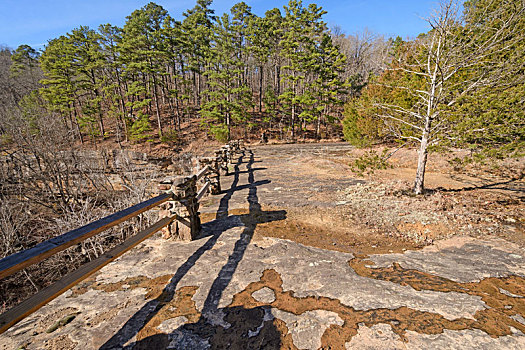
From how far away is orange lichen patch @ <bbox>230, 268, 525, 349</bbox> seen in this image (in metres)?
2.34

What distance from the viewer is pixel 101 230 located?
2574 millimetres

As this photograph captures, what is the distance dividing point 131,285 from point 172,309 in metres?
0.93

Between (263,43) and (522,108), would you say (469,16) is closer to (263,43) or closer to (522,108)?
(522,108)

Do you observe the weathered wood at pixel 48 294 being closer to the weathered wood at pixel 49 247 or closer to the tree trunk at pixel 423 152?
the weathered wood at pixel 49 247

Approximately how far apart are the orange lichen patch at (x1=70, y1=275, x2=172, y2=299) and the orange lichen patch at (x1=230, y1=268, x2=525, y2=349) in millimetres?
1162

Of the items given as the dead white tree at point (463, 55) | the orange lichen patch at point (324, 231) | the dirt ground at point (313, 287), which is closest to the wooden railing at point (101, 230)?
the dirt ground at point (313, 287)

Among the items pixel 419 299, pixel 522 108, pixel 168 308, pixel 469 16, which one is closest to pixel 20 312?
pixel 168 308

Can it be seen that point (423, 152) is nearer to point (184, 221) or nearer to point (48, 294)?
point (184, 221)

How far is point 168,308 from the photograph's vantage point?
2811 millimetres

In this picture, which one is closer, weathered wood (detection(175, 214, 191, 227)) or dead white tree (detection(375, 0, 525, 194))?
weathered wood (detection(175, 214, 191, 227))

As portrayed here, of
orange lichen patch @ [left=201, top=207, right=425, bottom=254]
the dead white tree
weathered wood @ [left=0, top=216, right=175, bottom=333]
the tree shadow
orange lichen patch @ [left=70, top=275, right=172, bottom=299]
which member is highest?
the dead white tree

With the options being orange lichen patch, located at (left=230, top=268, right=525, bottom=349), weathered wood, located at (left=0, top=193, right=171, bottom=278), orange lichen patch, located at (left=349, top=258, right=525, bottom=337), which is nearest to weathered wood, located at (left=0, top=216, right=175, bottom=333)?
weathered wood, located at (left=0, top=193, right=171, bottom=278)

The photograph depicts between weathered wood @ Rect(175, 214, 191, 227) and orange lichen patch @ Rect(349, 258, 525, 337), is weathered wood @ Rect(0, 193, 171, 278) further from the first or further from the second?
orange lichen patch @ Rect(349, 258, 525, 337)

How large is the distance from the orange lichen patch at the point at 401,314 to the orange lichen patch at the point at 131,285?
116cm
